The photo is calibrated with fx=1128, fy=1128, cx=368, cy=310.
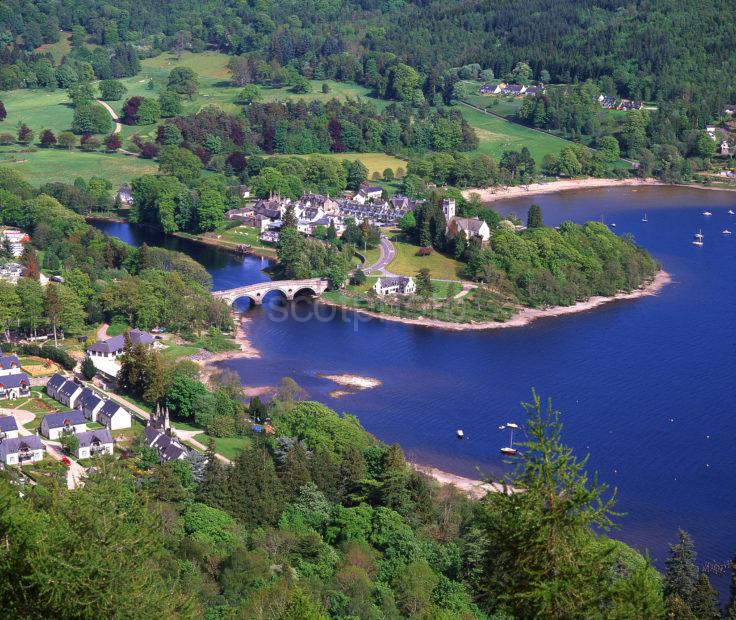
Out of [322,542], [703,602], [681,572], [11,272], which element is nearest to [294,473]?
[322,542]

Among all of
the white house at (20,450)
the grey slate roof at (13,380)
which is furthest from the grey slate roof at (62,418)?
the grey slate roof at (13,380)

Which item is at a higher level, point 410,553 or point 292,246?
point 410,553

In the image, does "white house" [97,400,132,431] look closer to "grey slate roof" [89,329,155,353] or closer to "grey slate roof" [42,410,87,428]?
"grey slate roof" [42,410,87,428]

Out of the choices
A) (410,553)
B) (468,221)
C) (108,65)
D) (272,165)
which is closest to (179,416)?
(410,553)

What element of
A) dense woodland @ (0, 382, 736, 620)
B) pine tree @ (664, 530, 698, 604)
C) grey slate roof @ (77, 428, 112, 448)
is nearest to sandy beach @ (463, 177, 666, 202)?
dense woodland @ (0, 382, 736, 620)

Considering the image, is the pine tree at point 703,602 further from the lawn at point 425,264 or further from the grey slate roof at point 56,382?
the lawn at point 425,264

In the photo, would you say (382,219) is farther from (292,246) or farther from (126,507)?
(126,507)
